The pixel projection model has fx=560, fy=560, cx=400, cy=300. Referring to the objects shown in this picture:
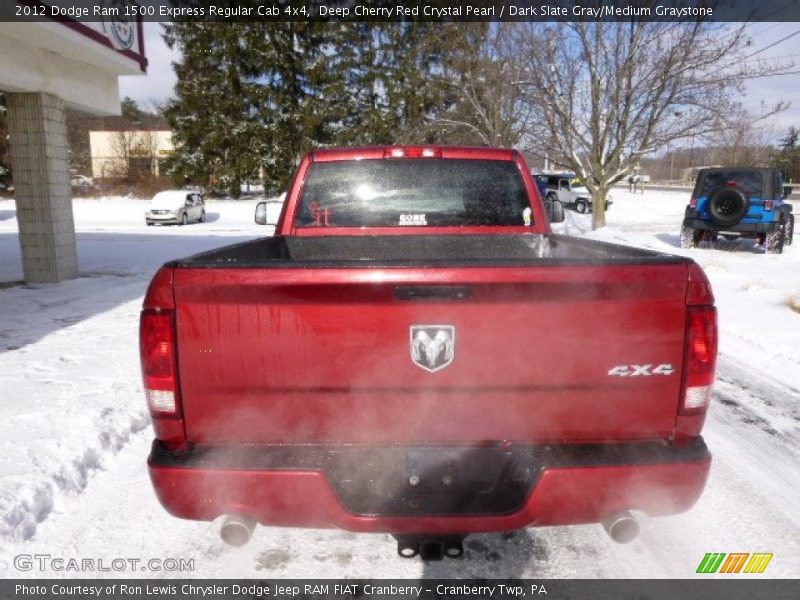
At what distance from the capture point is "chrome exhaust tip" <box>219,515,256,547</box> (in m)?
2.03

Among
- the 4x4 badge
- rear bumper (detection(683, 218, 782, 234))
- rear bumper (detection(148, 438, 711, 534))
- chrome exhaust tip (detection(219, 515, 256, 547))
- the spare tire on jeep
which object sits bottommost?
chrome exhaust tip (detection(219, 515, 256, 547))

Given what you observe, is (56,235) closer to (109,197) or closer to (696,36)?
(696,36)

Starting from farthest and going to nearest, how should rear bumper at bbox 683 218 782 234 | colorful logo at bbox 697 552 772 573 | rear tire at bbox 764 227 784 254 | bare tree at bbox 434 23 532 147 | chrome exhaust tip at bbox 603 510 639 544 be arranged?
bare tree at bbox 434 23 532 147
rear tire at bbox 764 227 784 254
rear bumper at bbox 683 218 782 234
colorful logo at bbox 697 552 772 573
chrome exhaust tip at bbox 603 510 639 544

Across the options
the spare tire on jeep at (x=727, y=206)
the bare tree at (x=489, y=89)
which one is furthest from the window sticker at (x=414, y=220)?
the bare tree at (x=489, y=89)

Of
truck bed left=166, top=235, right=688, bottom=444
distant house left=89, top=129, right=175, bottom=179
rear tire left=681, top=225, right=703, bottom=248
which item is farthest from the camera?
distant house left=89, top=129, right=175, bottom=179

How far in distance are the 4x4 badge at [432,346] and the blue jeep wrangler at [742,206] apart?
12.6 m

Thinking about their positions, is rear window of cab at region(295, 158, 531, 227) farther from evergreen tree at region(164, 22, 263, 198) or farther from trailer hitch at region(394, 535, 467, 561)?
evergreen tree at region(164, 22, 263, 198)

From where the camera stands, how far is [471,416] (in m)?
1.99

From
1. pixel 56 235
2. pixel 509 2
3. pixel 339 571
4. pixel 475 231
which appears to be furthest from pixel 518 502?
pixel 509 2

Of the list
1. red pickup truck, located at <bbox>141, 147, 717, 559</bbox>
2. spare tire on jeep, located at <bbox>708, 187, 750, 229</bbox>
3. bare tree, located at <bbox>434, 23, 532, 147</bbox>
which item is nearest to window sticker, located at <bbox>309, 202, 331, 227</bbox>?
red pickup truck, located at <bbox>141, 147, 717, 559</bbox>

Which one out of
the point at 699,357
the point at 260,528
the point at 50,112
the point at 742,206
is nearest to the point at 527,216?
the point at 699,357

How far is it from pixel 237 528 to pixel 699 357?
1767 mm

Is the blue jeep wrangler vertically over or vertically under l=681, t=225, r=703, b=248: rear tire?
over

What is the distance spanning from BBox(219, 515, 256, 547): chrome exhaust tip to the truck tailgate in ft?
0.98
